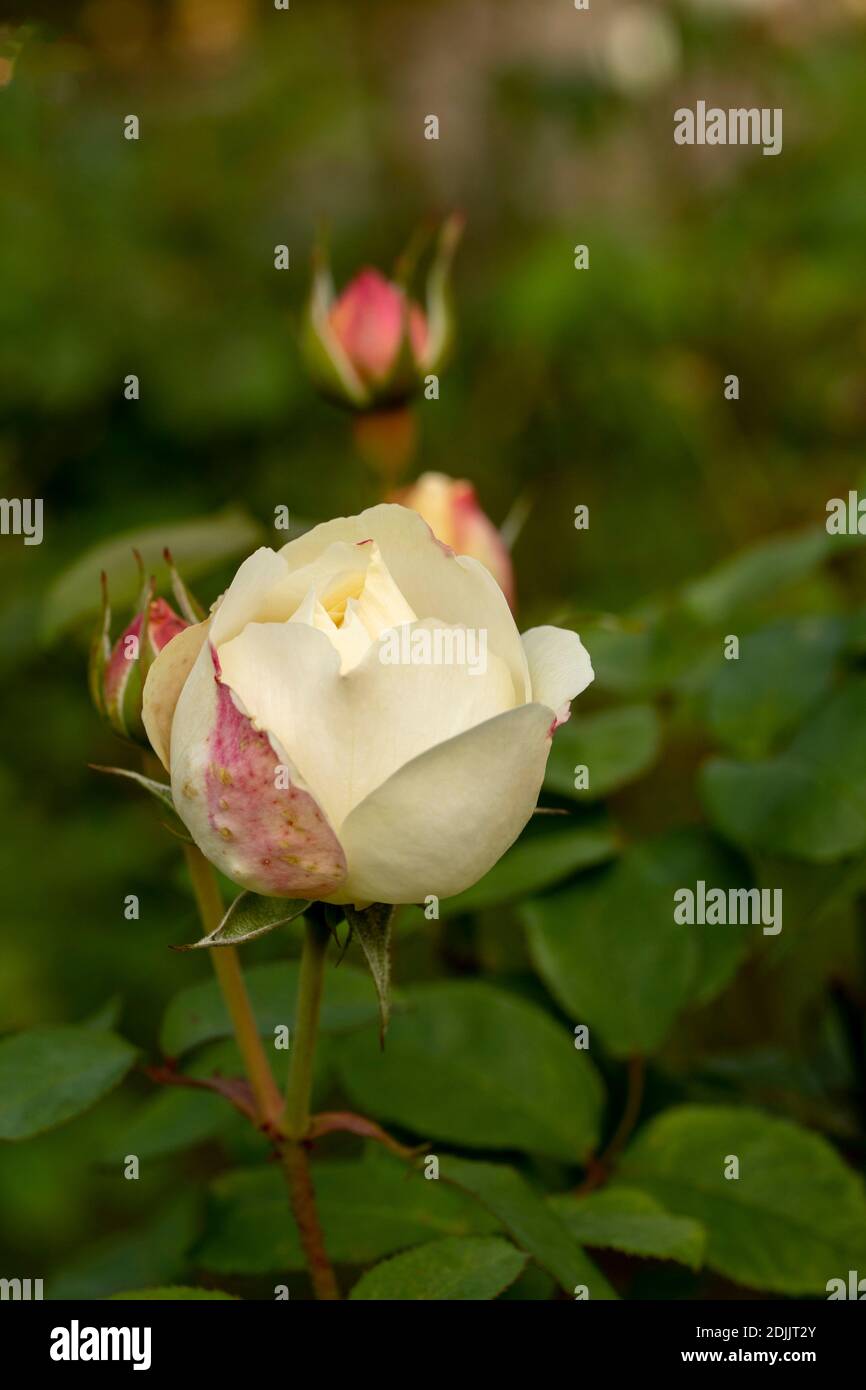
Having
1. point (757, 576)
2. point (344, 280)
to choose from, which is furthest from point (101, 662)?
point (344, 280)

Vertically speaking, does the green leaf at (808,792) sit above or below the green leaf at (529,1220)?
above

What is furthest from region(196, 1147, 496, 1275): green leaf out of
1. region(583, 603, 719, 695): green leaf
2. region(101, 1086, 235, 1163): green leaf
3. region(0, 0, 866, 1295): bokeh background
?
region(0, 0, 866, 1295): bokeh background

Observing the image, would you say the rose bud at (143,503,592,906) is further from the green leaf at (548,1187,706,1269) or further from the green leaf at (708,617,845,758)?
the green leaf at (708,617,845,758)

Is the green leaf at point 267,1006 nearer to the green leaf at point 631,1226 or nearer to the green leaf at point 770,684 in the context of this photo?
the green leaf at point 631,1226

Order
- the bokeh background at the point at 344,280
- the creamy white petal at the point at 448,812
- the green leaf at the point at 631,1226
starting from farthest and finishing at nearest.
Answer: the bokeh background at the point at 344,280 < the green leaf at the point at 631,1226 < the creamy white petal at the point at 448,812

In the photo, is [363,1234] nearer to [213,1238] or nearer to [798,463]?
[213,1238]

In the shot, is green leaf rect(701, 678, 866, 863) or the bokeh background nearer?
green leaf rect(701, 678, 866, 863)

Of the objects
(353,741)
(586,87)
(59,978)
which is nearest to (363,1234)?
(353,741)

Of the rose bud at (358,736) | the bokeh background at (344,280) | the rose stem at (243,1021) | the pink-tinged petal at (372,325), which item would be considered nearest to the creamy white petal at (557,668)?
the rose bud at (358,736)
